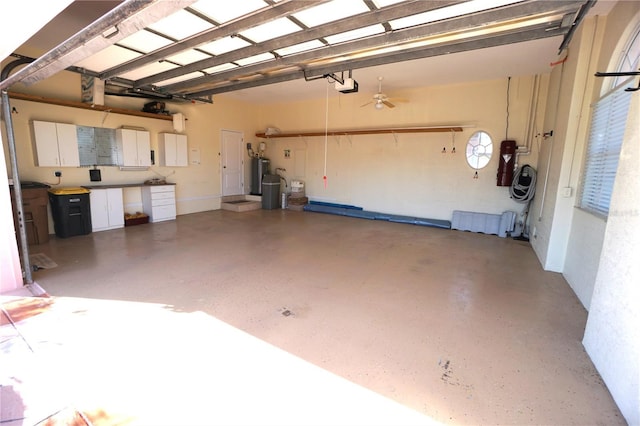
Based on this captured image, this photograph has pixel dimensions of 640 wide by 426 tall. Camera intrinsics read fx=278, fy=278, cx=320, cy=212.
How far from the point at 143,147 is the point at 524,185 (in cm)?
841

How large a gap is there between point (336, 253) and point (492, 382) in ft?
9.58

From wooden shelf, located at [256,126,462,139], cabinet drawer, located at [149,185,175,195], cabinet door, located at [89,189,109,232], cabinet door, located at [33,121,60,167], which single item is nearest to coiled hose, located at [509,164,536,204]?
wooden shelf, located at [256,126,462,139]

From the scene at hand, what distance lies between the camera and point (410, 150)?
7121 millimetres

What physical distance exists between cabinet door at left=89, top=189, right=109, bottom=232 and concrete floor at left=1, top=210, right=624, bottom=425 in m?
0.70

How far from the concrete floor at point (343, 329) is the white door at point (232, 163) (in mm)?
4191

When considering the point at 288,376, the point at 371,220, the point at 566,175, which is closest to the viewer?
the point at 288,376

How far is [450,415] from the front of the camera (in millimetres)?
1617

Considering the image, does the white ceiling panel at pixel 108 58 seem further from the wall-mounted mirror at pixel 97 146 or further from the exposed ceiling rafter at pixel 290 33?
the wall-mounted mirror at pixel 97 146

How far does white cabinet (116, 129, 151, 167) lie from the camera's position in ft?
19.9

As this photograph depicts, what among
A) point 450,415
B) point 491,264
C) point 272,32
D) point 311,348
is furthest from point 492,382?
point 272,32

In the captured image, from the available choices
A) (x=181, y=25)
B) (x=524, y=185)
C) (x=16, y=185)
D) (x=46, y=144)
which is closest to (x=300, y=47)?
(x=181, y=25)

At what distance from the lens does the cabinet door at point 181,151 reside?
709 centimetres

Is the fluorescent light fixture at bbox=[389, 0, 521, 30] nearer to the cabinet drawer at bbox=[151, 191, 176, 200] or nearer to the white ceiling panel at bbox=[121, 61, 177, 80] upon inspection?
the white ceiling panel at bbox=[121, 61, 177, 80]

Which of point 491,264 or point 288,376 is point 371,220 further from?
point 288,376
